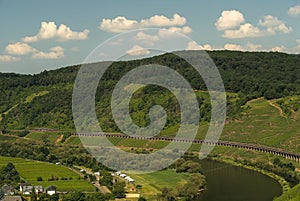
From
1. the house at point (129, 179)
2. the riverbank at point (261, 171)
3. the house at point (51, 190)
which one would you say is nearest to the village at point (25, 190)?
the house at point (51, 190)

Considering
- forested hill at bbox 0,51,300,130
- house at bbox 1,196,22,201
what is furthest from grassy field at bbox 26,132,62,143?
house at bbox 1,196,22,201

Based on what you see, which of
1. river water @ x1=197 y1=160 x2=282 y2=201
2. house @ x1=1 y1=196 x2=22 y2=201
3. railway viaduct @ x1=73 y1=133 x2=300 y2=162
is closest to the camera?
house @ x1=1 y1=196 x2=22 y2=201

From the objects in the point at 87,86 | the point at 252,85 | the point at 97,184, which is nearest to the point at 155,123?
the point at 87,86

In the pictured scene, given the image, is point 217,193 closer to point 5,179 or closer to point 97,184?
point 97,184

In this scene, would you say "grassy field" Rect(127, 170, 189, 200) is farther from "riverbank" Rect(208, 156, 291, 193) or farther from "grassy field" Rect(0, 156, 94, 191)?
"riverbank" Rect(208, 156, 291, 193)

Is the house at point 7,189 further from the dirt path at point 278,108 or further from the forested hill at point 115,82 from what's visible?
the dirt path at point 278,108

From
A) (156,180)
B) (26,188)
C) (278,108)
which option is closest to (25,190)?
(26,188)
